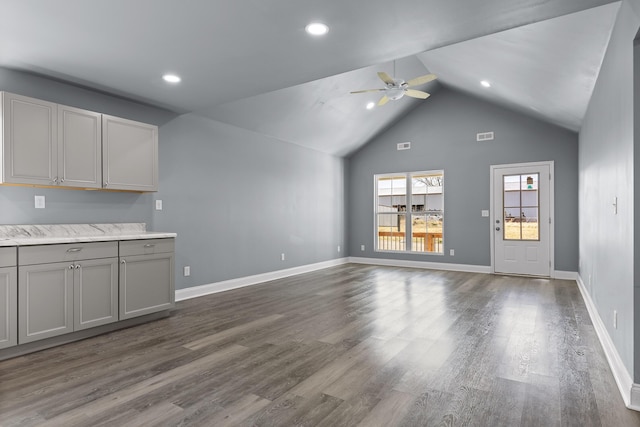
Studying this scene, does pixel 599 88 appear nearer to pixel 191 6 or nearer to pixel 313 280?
pixel 191 6

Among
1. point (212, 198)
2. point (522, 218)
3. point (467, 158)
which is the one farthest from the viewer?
Answer: point (467, 158)

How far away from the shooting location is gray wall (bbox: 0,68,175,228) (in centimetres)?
349

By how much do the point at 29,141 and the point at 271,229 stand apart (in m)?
3.88

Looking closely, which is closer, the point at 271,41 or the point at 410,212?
the point at 271,41

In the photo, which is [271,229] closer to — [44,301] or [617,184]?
[44,301]

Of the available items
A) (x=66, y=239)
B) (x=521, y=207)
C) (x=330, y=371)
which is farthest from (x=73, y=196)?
(x=521, y=207)

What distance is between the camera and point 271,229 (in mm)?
6660

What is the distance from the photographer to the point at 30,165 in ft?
10.9

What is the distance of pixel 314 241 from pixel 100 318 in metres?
4.75

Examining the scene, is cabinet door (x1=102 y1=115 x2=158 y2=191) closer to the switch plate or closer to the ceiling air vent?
the switch plate

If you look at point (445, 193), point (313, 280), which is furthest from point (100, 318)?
point (445, 193)

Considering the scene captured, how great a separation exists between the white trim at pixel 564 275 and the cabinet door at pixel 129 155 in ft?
22.0

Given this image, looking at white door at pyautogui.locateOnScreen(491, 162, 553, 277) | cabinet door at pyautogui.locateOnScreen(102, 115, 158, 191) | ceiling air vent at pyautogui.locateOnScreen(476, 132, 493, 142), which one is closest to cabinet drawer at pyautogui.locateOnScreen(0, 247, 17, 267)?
cabinet door at pyautogui.locateOnScreen(102, 115, 158, 191)

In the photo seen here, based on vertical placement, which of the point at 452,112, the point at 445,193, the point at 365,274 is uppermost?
the point at 452,112
